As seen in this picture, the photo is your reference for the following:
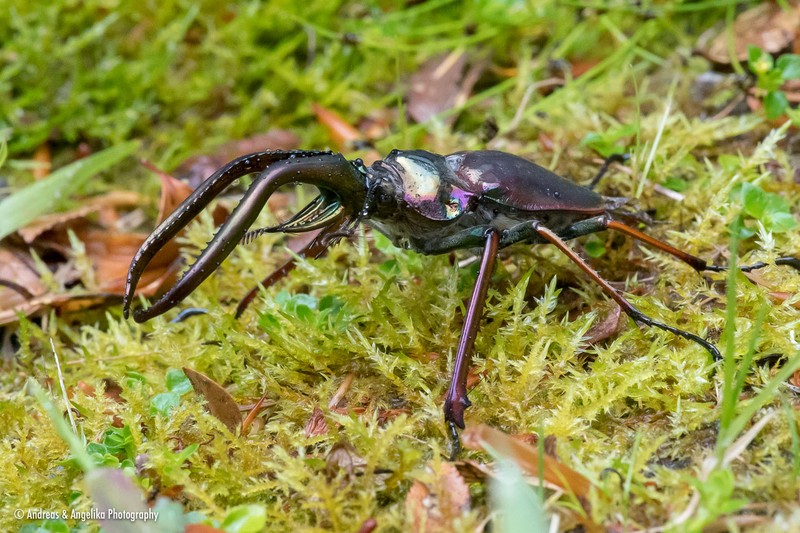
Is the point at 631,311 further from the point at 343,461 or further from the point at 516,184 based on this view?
the point at 343,461

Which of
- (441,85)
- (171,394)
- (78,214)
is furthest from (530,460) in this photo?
(441,85)

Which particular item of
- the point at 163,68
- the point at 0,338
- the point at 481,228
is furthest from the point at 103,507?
the point at 163,68

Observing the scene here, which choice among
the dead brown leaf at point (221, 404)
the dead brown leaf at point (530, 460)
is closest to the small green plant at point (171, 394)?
the dead brown leaf at point (221, 404)

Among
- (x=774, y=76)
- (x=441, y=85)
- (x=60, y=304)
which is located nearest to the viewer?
(x=60, y=304)

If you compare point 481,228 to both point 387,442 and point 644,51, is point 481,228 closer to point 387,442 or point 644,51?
point 387,442

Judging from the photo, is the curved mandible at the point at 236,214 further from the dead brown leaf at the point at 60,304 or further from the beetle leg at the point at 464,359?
the dead brown leaf at the point at 60,304

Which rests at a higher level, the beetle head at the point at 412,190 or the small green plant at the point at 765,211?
the beetle head at the point at 412,190
